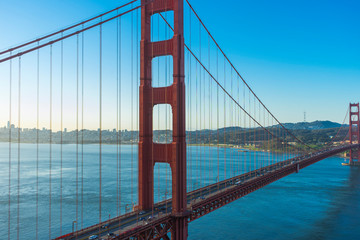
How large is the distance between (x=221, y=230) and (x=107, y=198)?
1417cm

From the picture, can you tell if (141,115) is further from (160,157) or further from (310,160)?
(310,160)

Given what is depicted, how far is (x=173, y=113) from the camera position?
553 inches

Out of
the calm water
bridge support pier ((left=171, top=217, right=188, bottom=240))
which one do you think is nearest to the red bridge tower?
bridge support pier ((left=171, top=217, right=188, bottom=240))

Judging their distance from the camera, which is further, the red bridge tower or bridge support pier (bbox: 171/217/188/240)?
the red bridge tower

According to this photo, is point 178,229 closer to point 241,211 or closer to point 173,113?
point 173,113

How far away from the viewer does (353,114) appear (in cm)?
8181

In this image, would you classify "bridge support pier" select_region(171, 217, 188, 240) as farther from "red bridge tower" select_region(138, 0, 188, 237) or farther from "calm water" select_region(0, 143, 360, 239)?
"calm water" select_region(0, 143, 360, 239)

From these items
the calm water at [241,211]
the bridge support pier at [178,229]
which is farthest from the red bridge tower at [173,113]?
the calm water at [241,211]

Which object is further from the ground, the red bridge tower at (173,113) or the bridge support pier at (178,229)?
the red bridge tower at (173,113)

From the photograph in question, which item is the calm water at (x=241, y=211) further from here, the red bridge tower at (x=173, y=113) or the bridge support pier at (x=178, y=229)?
the bridge support pier at (x=178, y=229)


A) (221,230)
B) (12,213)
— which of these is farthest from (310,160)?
(12,213)

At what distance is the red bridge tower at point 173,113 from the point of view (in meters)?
14.0

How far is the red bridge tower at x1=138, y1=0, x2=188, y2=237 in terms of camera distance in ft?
45.9

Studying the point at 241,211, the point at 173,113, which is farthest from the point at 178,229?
the point at 241,211
